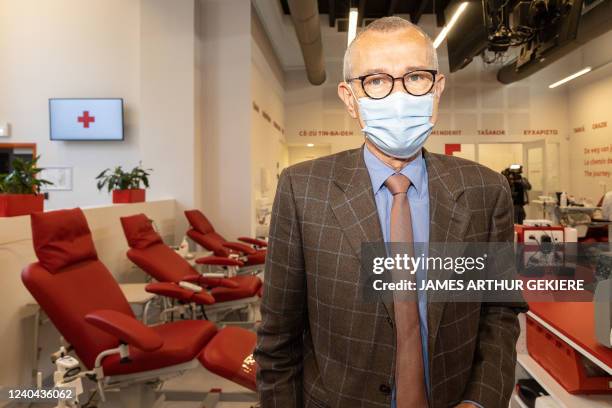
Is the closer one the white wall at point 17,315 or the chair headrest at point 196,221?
the white wall at point 17,315

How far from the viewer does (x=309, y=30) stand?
6.02 meters

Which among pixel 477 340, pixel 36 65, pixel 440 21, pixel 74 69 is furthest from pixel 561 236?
pixel 440 21

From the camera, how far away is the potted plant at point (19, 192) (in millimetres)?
2491

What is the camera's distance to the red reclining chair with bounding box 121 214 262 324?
3244 mm

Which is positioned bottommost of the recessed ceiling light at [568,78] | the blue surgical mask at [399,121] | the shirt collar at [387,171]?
the shirt collar at [387,171]

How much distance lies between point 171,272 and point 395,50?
2.93 meters

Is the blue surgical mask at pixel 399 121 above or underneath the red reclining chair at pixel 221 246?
above

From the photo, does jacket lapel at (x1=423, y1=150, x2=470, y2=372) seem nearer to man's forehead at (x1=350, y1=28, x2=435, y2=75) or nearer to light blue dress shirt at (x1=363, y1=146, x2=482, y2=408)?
light blue dress shirt at (x1=363, y1=146, x2=482, y2=408)

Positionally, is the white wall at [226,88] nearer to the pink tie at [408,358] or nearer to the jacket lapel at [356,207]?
the jacket lapel at [356,207]

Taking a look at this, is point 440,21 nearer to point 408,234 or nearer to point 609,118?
point 609,118

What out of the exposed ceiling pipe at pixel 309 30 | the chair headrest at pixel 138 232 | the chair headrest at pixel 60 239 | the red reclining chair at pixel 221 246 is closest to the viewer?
the chair headrest at pixel 60 239

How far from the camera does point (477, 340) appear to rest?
0.99 metres

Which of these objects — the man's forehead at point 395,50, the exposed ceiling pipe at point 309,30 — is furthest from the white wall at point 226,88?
the man's forehead at point 395,50

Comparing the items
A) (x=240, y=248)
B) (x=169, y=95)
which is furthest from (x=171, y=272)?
(x=169, y=95)
